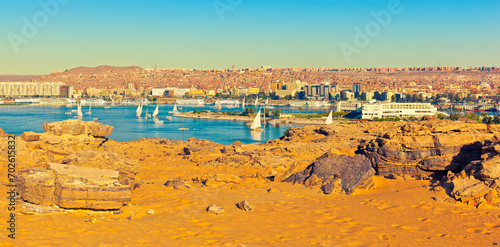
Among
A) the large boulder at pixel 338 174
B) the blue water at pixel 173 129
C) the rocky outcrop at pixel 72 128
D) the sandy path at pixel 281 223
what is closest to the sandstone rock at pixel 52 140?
the rocky outcrop at pixel 72 128

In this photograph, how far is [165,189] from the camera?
24.5ft

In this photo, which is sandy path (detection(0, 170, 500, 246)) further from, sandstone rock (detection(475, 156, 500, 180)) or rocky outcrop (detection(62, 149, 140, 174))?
rocky outcrop (detection(62, 149, 140, 174))

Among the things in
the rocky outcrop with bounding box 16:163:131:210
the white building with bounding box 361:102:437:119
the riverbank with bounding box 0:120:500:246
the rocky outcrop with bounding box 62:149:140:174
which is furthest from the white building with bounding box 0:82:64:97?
the rocky outcrop with bounding box 16:163:131:210

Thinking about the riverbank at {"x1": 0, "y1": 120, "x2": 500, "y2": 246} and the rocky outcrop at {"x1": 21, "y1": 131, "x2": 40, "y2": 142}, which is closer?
the riverbank at {"x1": 0, "y1": 120, "x2": 500, "y2": 246}

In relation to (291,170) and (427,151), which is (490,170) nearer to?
(427,151)

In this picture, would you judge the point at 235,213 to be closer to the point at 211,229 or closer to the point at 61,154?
the point at 211,229

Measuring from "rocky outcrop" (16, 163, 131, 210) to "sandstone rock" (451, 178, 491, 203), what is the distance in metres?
4.49

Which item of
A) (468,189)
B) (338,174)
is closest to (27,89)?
(338,174)

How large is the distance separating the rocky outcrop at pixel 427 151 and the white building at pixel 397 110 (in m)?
58.3

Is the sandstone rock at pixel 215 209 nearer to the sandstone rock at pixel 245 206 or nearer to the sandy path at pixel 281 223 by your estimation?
the sandy path at pixel 281 223

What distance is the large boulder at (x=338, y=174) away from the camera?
23.5 ft

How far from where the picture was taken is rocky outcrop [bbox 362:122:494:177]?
738cm

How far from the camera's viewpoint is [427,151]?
751 centimetres

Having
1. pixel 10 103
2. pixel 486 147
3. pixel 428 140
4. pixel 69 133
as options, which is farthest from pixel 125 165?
pixel 10 103
